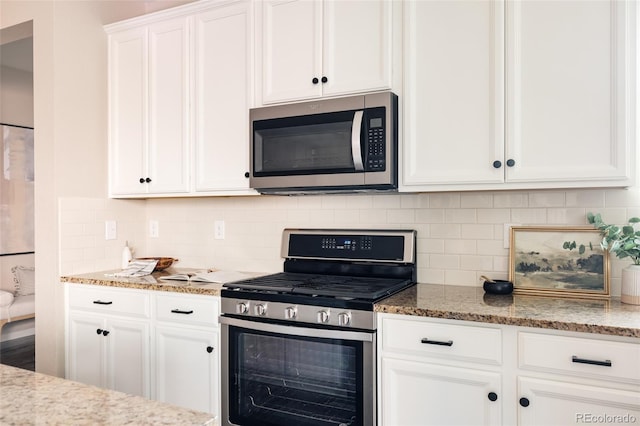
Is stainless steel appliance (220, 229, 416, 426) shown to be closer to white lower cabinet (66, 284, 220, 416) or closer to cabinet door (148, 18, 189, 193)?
white lower cabinet (66, 284, 220, 416)

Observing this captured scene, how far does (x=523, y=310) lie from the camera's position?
1.87 meters

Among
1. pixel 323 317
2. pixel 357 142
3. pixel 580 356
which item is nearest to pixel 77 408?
pixel 323 317

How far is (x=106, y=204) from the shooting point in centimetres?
315

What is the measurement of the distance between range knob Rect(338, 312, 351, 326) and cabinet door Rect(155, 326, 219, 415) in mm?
704

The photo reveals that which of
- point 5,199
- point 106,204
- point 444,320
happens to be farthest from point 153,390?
point 5,199

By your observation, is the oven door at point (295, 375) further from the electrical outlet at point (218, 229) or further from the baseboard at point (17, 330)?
the baseboard at point (17, 330)

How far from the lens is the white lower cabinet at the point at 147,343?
245cm

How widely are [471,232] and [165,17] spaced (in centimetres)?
211

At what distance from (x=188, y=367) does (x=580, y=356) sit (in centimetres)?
177

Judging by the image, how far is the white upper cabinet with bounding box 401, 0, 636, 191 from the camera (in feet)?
6.25

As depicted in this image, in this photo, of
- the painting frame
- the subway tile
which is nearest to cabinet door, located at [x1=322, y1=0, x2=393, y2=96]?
the subway tile

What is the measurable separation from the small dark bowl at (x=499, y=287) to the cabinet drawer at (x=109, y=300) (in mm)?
1712

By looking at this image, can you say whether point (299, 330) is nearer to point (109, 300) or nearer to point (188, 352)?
point (188, 352)

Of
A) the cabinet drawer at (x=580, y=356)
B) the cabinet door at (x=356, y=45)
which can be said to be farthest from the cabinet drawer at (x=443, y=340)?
the cabinet door at (x=356, y=45)
